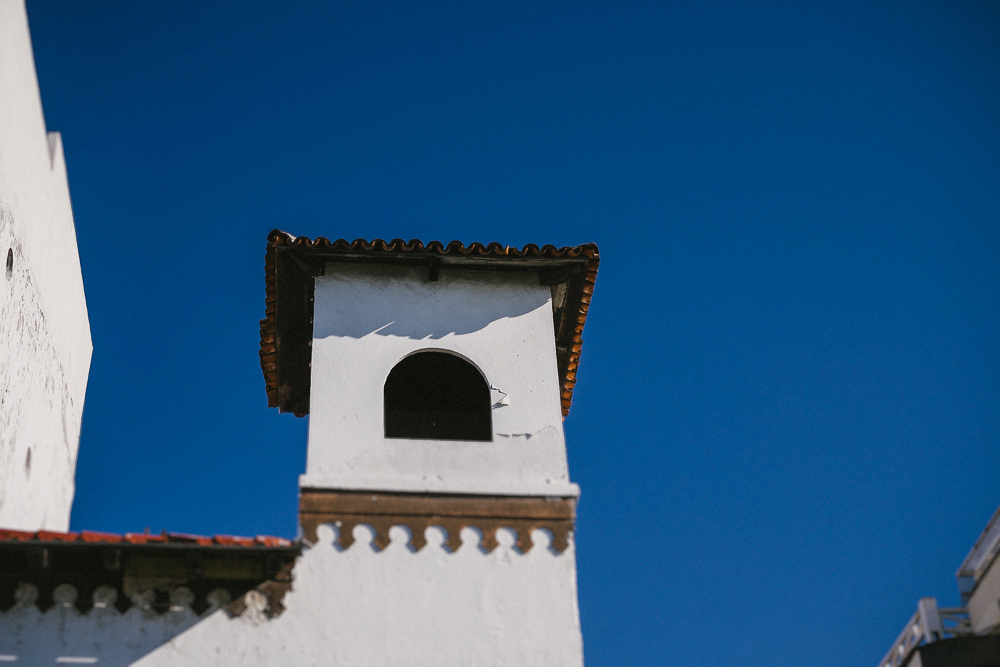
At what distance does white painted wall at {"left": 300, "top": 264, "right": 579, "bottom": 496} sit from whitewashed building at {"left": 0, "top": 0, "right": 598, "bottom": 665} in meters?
0.02

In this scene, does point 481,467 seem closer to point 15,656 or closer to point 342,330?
point 342,330

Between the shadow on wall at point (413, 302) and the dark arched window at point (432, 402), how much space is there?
836 millimetres

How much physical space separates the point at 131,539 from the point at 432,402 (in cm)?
427

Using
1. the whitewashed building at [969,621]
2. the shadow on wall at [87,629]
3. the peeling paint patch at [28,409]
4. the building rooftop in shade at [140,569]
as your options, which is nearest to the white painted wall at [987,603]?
the whitewashed building at [969,621]

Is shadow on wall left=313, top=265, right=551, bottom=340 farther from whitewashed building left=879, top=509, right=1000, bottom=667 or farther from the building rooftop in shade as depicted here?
whitewashed building left=879, top=509, right=1000, bottom=667

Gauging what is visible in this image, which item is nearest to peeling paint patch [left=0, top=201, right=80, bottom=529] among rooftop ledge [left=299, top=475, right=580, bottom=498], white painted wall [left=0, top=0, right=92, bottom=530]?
white painted wall [left=0, top=0, right=92, bottom=530]

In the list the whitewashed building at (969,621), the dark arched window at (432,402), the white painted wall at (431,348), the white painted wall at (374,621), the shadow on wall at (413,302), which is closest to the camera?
the white painted wall at (374,621)

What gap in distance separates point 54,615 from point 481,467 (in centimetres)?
372

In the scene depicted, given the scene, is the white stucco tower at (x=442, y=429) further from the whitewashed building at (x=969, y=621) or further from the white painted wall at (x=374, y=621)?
the whitewashed building at (x=969, y=621)

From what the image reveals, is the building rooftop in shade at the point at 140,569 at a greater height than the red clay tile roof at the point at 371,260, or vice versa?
the red clay tile roof at the point at 371,260

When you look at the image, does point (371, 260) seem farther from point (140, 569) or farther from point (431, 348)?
point (140, 569)

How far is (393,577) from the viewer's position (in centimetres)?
933

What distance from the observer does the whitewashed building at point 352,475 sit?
8.82m

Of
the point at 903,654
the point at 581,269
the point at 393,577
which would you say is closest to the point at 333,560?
the point at 393,577
